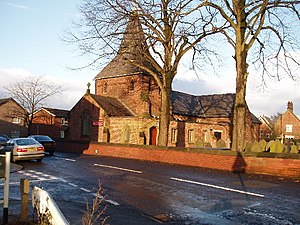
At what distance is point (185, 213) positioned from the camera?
338 inches

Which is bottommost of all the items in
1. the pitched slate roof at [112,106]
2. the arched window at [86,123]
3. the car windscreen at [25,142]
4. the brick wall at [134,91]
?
the car windscreen at [25,142]

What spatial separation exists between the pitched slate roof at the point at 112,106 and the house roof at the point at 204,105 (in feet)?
23.8

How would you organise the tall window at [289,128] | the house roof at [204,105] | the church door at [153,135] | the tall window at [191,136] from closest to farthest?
the church door at [153,135], the tall window at [191,136], the house roof at [204,105], the tall window at [289,128]

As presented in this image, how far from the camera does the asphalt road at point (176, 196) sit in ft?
26.9

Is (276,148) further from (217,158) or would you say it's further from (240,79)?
(240,79)

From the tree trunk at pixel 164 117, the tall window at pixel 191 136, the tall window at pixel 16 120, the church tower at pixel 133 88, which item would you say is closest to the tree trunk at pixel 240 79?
the tree trunk at pixel 164 117

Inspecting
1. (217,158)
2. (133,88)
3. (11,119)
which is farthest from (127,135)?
(11,119)

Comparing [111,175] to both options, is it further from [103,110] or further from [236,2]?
[103,110]

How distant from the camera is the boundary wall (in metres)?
16.0

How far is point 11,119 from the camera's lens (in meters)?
70.1

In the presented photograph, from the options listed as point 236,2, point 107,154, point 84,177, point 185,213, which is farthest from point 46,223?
point 107,154

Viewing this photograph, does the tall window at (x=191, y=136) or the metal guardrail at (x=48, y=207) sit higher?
the tall window at (x=191, y=136)

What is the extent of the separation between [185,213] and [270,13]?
1643 centimetres

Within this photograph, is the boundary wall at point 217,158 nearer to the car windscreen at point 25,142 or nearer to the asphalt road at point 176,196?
the asphalt road at point 176,196
